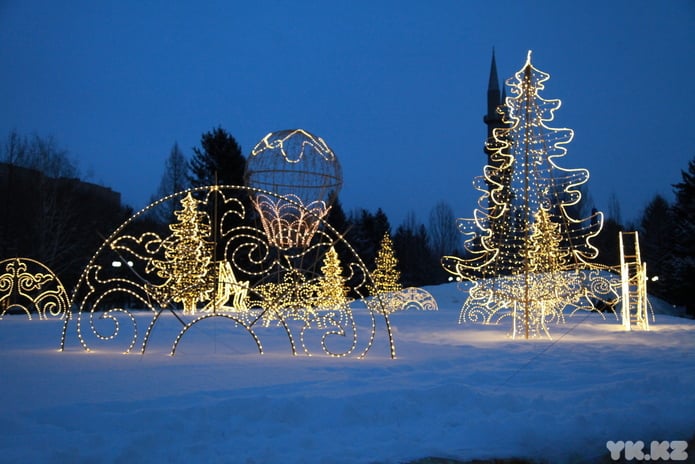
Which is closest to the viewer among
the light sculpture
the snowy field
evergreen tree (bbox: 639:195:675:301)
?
the snowy field

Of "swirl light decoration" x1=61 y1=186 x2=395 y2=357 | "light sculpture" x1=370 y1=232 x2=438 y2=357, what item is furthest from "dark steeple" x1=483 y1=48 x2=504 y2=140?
"light sculpture" x1=370 y1=232 x2=438 y2=357

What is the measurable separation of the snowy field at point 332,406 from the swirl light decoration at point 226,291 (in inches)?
38.1

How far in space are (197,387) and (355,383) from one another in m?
1.44

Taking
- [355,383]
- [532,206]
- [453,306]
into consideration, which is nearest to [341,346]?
[355,383]

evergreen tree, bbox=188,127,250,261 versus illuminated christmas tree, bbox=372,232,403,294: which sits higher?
evergreen tree, bbox=188,127,250,261

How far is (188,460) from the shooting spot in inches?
136

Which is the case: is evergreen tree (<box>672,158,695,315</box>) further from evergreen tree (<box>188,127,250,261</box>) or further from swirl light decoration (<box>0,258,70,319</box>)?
swirl light decoration (<box>0,258,70,319</box>)

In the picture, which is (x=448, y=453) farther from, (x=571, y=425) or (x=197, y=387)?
(x=197, y=387)

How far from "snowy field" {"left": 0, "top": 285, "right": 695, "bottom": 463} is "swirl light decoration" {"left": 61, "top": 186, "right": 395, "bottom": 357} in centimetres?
97

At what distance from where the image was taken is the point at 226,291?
52.1 feet

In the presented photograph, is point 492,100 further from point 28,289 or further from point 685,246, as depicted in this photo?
point 28,289

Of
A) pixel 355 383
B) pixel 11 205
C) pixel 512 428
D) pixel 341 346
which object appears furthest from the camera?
pixel 11 205

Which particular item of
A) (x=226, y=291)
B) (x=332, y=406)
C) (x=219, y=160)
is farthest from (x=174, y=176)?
(x=332, y=406)

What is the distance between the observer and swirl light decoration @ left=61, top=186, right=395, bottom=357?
808 cm
